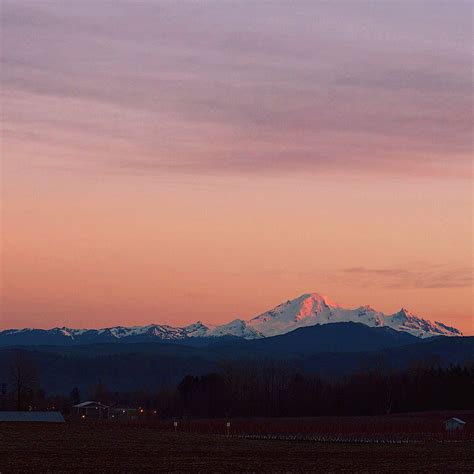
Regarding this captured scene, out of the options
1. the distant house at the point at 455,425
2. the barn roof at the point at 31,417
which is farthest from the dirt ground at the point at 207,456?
the barn roof at the point at 31,417

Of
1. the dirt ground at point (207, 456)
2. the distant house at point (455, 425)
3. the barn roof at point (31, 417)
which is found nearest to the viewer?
the dirt ground at point (207, 456)

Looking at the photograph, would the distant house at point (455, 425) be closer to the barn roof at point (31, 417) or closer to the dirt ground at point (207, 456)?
the dirt ground at point (207, 456)

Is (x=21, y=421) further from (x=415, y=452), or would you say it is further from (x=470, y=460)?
(x=470, y=460)

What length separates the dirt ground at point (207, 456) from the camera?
244ft

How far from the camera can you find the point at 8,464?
74.7m

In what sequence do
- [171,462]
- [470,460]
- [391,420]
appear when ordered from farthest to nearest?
[391,420] → [470,460] → [171,462]

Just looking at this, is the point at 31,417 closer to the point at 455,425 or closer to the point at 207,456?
the point at 455,425

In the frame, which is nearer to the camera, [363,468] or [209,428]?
[363,468]

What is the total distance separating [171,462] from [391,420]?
4911 inches

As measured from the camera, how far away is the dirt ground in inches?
2928

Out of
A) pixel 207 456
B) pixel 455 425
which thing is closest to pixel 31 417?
pixel 455 425

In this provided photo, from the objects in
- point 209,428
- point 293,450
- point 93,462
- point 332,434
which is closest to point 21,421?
point 209,428

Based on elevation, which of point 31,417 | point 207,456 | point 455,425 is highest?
point 31,417

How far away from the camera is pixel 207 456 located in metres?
89.1
